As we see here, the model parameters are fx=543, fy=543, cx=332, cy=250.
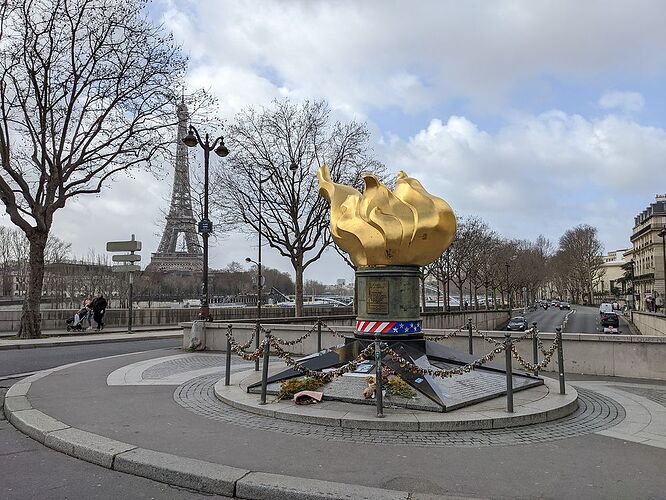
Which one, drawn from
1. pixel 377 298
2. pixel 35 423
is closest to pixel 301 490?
pixel 35 423

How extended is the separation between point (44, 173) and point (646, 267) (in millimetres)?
103322

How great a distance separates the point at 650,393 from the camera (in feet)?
33.3

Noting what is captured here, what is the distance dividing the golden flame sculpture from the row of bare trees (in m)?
28.3

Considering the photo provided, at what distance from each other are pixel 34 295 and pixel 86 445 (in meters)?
18.3

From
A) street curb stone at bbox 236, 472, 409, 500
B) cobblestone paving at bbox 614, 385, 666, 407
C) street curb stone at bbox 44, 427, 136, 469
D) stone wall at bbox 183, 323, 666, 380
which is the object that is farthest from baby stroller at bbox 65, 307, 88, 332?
street curb stone at bbox 236, 472, 409, 500

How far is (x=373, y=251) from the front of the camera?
411 inches

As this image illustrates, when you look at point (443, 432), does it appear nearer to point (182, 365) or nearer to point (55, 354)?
point (182, 365)

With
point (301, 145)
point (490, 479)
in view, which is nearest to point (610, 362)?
point (490, 479)

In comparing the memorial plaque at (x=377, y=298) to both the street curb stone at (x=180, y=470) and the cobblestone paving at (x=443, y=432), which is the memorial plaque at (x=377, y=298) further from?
the street curb stone at (x=180, y=470)

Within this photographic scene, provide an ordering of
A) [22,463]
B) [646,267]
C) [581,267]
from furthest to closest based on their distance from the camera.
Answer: [581,267], [646,267], [22,463]

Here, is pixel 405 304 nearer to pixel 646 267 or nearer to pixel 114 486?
pixel 114 486

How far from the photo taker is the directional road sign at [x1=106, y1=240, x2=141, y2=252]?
24308 mm

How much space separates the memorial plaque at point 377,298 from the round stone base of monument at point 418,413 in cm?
235

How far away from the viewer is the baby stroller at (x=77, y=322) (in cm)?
2556
